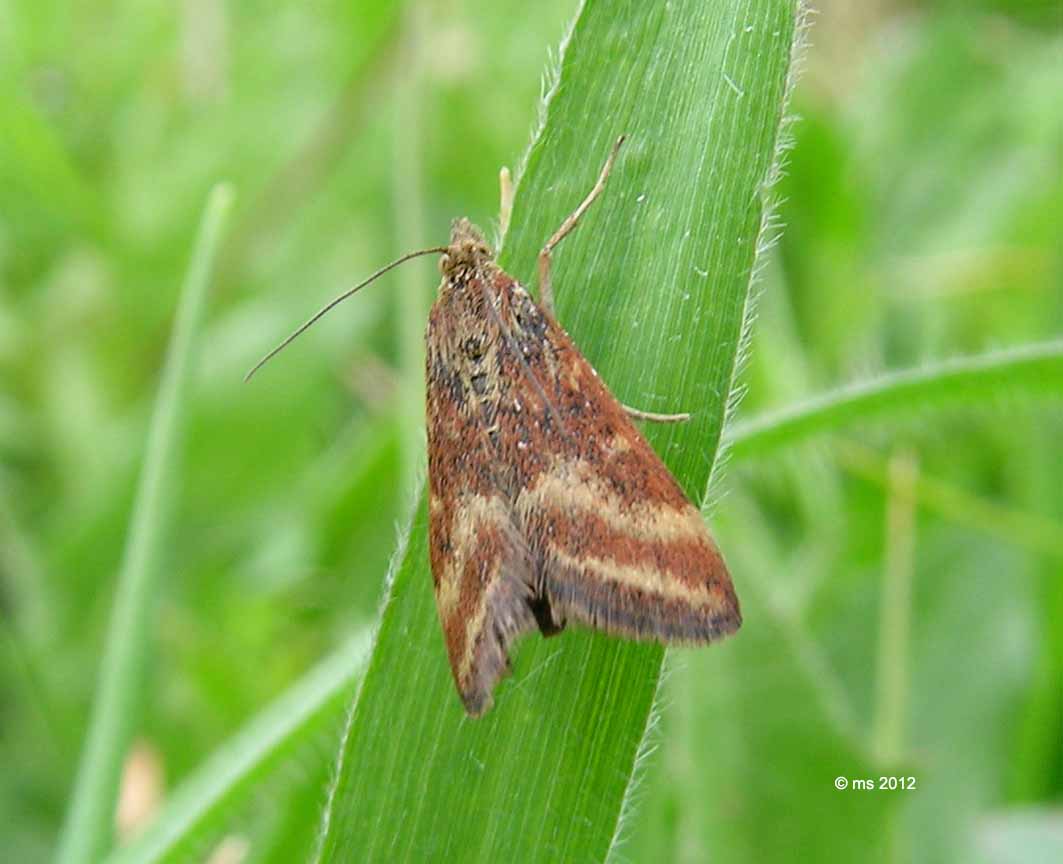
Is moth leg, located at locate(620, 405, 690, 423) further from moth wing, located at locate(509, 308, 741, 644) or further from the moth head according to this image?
the moth head

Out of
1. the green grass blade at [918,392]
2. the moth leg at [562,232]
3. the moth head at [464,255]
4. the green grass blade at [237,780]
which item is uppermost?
the moth head at [464,255]

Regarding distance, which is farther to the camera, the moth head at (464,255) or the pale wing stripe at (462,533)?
the moth head at (464,255)

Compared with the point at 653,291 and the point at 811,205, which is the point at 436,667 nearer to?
the point at 653,291

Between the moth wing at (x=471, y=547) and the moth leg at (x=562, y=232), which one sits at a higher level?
the moth leg at (x=562, y=232)

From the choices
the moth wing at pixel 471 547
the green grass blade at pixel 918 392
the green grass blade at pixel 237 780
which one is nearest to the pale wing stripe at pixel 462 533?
the moth wing at pixel 471 547

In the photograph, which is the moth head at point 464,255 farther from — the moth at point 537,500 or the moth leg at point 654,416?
the moth leg at point 654,416

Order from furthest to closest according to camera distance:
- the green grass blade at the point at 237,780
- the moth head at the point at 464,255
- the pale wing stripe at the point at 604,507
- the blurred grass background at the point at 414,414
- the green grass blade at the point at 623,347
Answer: the blurred grass background at the point at 414,414, the moth head at the point at 464,255, the green grass blade at the point at 237,780, the pale wing stripe at the point at 604,507, the green grass blade at the point at 623,347

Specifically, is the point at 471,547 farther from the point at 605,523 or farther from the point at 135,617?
the point at 135,617

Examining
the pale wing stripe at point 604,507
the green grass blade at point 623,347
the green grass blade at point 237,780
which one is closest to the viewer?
the green grass blade at point 623,347
